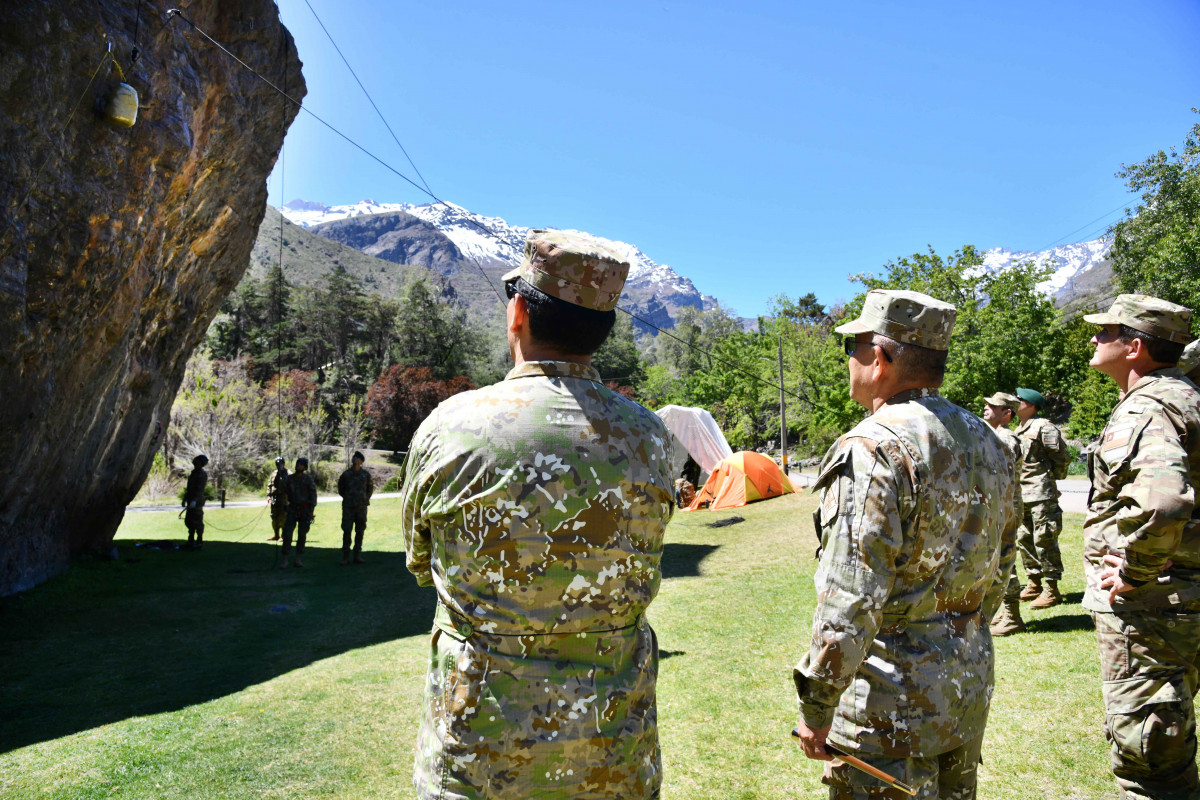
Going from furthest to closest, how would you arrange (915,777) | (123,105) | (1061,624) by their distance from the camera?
(123,105), (1061,624), (915,777)

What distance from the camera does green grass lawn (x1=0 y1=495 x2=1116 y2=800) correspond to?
4.18 meters

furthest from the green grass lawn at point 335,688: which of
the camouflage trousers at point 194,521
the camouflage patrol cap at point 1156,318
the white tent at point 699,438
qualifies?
the white tent at point 699,438

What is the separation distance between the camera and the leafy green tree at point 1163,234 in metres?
26.5

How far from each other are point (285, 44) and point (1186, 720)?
43.6 ft

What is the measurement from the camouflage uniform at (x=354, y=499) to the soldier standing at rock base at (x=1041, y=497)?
1030cm

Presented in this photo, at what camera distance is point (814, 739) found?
2146 mm

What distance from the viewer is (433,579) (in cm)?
207

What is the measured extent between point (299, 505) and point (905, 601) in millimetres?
12795

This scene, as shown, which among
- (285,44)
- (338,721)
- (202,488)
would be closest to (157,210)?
(285,44)

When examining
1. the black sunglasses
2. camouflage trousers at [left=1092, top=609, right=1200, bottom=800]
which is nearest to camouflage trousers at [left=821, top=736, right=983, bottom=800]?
camouflage trousers at [left=1092, top=609, right=1200, bottom=800]

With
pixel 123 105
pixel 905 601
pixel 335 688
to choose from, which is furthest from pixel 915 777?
pixel 123 105

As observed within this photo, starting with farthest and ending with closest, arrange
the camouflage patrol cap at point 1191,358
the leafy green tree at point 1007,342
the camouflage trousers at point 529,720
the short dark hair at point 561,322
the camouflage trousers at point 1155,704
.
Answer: the leafy green tree at point 1007,342
the camouflage patrol cap at point 1191,358
the camouflage trousers at point 1155,704
the short dark hair at point 561,322
the camouflage trousers at point 529,720

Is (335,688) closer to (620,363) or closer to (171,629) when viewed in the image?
(171,629)

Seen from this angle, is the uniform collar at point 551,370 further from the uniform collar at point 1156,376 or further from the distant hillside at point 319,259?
the distant hillside at point 319,259
